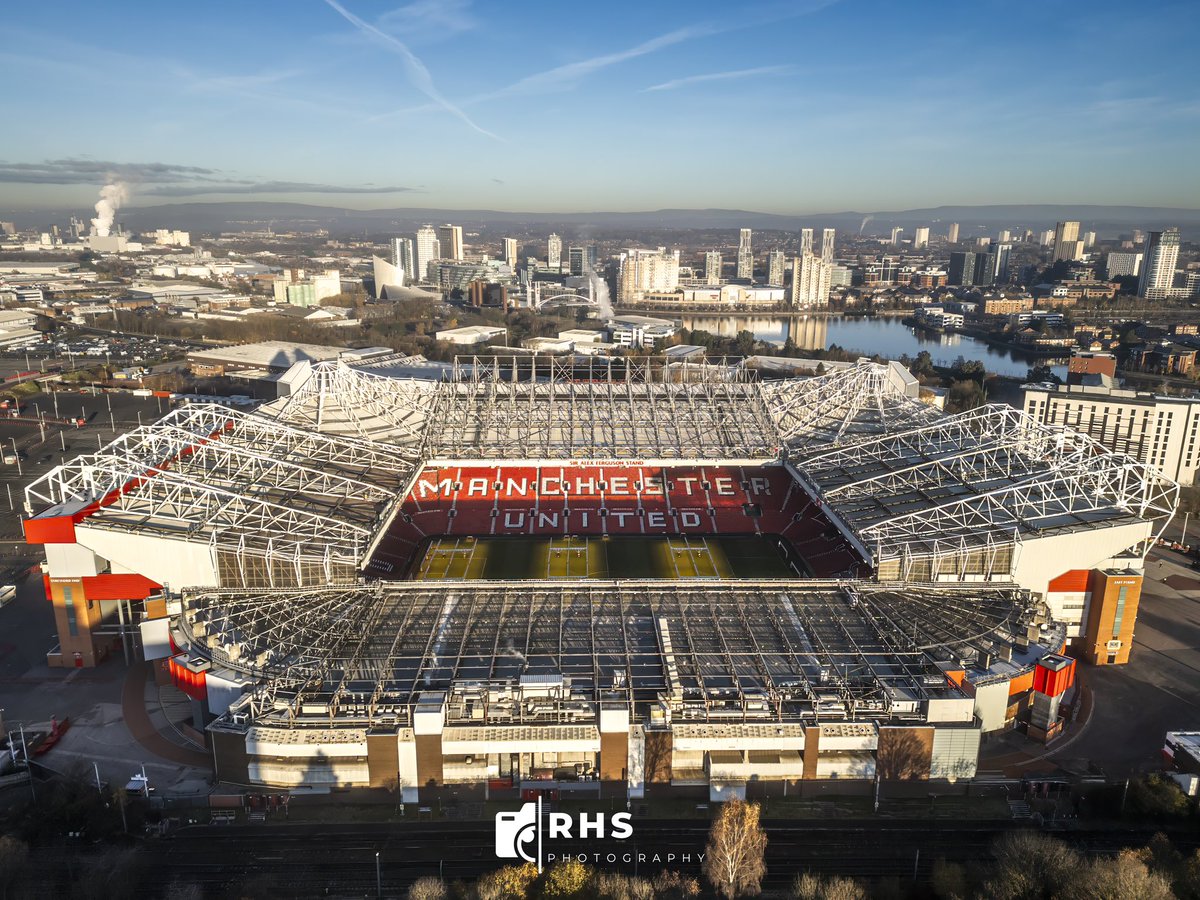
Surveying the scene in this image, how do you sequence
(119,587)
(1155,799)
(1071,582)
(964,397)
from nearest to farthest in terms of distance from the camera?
(1155,799), (119,587), (1071,582), (964,397)

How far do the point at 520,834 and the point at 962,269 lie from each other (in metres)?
131

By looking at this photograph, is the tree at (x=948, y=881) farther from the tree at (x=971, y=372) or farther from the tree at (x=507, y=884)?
the tree at (x=971, y=372)

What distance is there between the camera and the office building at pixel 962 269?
12550 centimetres

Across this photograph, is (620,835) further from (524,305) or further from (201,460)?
(524,305)

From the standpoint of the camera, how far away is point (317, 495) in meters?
26.7

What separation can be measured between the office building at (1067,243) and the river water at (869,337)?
247ft

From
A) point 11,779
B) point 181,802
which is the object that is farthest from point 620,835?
point 11,779

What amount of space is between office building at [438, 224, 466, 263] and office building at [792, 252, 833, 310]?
2508 inches

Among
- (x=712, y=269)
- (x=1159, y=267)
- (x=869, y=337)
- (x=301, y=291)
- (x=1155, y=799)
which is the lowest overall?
(x=1155, y=799)

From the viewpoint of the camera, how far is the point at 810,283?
108 meters

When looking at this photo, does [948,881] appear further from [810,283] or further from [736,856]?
[810,283]

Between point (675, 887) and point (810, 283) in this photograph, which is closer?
point (675, 887)

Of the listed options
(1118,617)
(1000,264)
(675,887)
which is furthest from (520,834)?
(1000,264)

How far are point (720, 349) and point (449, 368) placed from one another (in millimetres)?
23285
